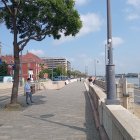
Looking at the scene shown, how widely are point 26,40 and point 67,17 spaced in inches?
120

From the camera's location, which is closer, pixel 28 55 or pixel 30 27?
pixel 30 27

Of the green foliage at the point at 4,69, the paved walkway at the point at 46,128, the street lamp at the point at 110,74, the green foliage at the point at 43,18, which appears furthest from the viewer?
the green foliage at the point at 4,69

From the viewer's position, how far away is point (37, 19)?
22.5 m

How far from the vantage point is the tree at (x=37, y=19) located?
21.7 metres

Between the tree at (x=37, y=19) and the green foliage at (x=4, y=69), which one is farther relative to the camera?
the green foliage at (x=4, y=69)

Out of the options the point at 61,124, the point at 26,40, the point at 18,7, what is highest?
the point at 18,7

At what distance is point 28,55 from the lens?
173500 mm

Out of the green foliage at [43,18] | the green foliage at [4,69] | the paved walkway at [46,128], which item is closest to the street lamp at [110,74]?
the paved walkway at [46,128]

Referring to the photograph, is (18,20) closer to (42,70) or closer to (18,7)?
(18,7)

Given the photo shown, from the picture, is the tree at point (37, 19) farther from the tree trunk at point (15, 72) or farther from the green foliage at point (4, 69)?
the green foliage at point (4, 69)

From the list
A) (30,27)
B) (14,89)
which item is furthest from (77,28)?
(14,89)

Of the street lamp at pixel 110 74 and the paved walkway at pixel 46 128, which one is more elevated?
the street lamp at pixel 110 74

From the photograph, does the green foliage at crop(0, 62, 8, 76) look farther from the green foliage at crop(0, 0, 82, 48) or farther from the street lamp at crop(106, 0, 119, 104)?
the street lamp at crop(106, 0, 119, 104)

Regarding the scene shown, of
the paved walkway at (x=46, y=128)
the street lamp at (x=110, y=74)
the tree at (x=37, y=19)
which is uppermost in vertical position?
the tree at (x=37, y=19)
